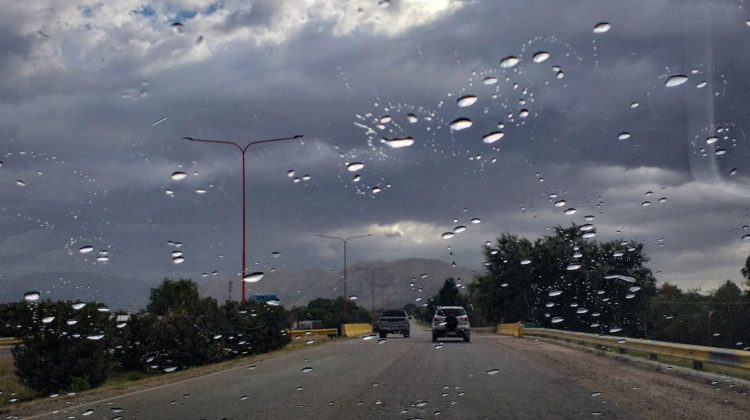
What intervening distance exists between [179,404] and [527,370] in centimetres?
874

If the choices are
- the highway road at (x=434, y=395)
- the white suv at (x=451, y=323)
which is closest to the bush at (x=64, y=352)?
the highway road at (x=434, y=395)

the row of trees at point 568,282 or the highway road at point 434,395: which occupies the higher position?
the row of trees at point 568,282

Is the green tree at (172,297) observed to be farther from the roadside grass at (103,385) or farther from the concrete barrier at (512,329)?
the concrete barrier at (512,329)

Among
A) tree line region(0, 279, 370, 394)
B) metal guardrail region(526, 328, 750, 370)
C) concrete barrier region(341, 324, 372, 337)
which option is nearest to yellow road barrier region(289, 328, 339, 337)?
concrete barrier region(341, 324, 372, 337)

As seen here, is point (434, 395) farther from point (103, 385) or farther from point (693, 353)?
point (103, 385)

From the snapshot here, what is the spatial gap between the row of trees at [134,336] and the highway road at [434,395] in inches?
88.4

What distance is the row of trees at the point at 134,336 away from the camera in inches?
729

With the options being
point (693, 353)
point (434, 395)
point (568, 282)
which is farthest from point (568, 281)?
point (434, 395)

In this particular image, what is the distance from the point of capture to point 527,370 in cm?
1875

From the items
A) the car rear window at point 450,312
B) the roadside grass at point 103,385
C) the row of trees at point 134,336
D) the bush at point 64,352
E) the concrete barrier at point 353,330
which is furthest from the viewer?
the concrete barrier at point 353,330

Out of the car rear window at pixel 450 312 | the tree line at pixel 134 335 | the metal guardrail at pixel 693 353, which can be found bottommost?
the metal guardrail at pixel 693 353

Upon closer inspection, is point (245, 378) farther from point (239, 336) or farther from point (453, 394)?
point (239, 336)

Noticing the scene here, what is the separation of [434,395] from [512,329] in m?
36.9

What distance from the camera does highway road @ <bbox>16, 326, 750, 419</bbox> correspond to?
36.3ft
